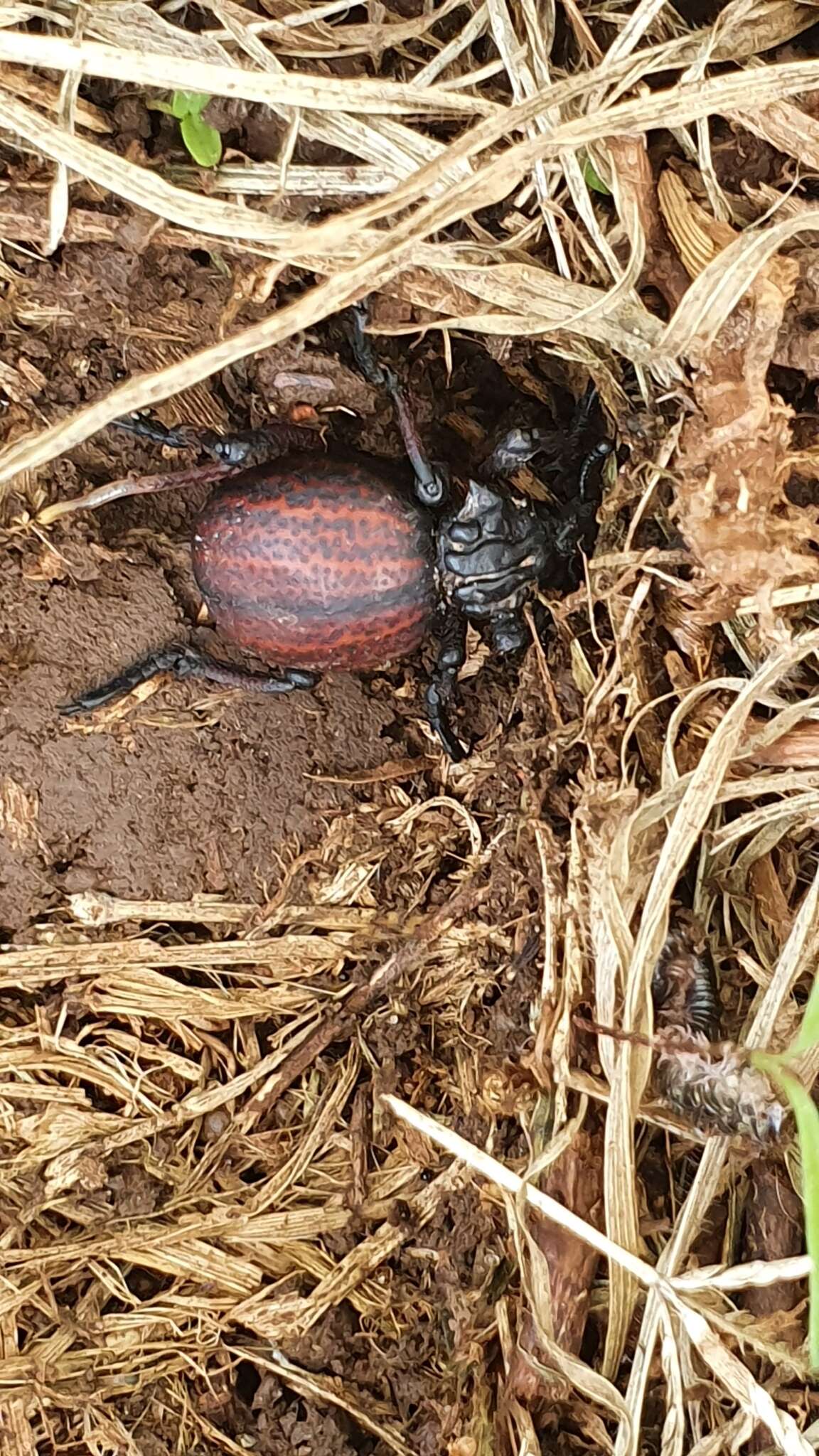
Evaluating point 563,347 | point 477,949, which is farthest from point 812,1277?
point 563,347

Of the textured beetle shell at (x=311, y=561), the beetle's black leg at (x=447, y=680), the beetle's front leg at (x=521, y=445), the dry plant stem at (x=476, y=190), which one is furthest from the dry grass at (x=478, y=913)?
the textured beetle shell at (x=311, y=561)

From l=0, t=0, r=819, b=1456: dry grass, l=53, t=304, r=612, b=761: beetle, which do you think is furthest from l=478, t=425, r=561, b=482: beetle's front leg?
l=0, t=0, r=819, b=1456: dry grass

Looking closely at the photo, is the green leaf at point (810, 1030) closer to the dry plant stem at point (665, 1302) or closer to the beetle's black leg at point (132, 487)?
the dry plant stem at point (665, 1302)

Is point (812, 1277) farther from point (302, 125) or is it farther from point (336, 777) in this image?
point (302, 125)

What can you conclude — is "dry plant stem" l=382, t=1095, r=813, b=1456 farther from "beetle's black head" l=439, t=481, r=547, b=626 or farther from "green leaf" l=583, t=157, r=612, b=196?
"green leaf" l=583, t=157, r=612, b=196

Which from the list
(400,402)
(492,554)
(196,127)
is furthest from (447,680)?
(196,127)
